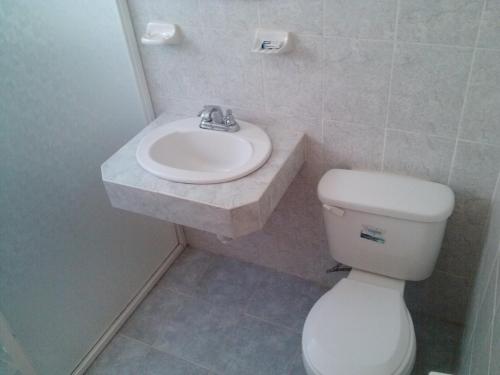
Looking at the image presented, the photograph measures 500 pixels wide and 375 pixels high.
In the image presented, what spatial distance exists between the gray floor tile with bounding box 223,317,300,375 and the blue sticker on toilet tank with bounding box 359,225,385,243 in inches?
25.4

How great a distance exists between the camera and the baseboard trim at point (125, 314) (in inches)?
74.8

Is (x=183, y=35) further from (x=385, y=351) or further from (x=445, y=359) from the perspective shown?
(x=445, y=359)

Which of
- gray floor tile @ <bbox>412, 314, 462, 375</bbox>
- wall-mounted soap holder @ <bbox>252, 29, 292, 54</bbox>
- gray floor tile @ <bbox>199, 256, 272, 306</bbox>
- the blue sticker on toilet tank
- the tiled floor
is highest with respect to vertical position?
wall-mounted soap holder @ <bbox>252, 29, 292, 54</bbox>

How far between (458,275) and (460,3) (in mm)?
1043

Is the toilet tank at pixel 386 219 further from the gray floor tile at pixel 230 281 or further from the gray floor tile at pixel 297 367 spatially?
the gray floor tile at pixel 230 281

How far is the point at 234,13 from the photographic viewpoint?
1569 mm

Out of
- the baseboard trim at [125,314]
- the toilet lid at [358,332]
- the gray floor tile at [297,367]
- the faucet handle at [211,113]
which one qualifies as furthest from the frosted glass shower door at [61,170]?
the toilet lid at [358,332]

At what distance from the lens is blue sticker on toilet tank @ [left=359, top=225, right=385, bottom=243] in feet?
5.09

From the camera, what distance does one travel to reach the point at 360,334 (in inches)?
55.9

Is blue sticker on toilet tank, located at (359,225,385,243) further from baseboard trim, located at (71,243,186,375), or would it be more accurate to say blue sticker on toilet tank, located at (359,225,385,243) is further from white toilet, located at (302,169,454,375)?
baseboard trim, located at (71,243,186,375)

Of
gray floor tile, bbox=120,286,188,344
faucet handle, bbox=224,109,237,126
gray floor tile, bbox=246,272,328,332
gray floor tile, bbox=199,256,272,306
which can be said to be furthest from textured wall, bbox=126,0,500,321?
gray floor tile, bbox=120,286,188,344

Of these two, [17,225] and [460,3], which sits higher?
[460,3]

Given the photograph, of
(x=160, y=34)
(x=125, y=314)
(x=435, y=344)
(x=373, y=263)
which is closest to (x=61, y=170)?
(x=160, y=34)

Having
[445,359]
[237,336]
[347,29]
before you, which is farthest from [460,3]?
[237,336]
